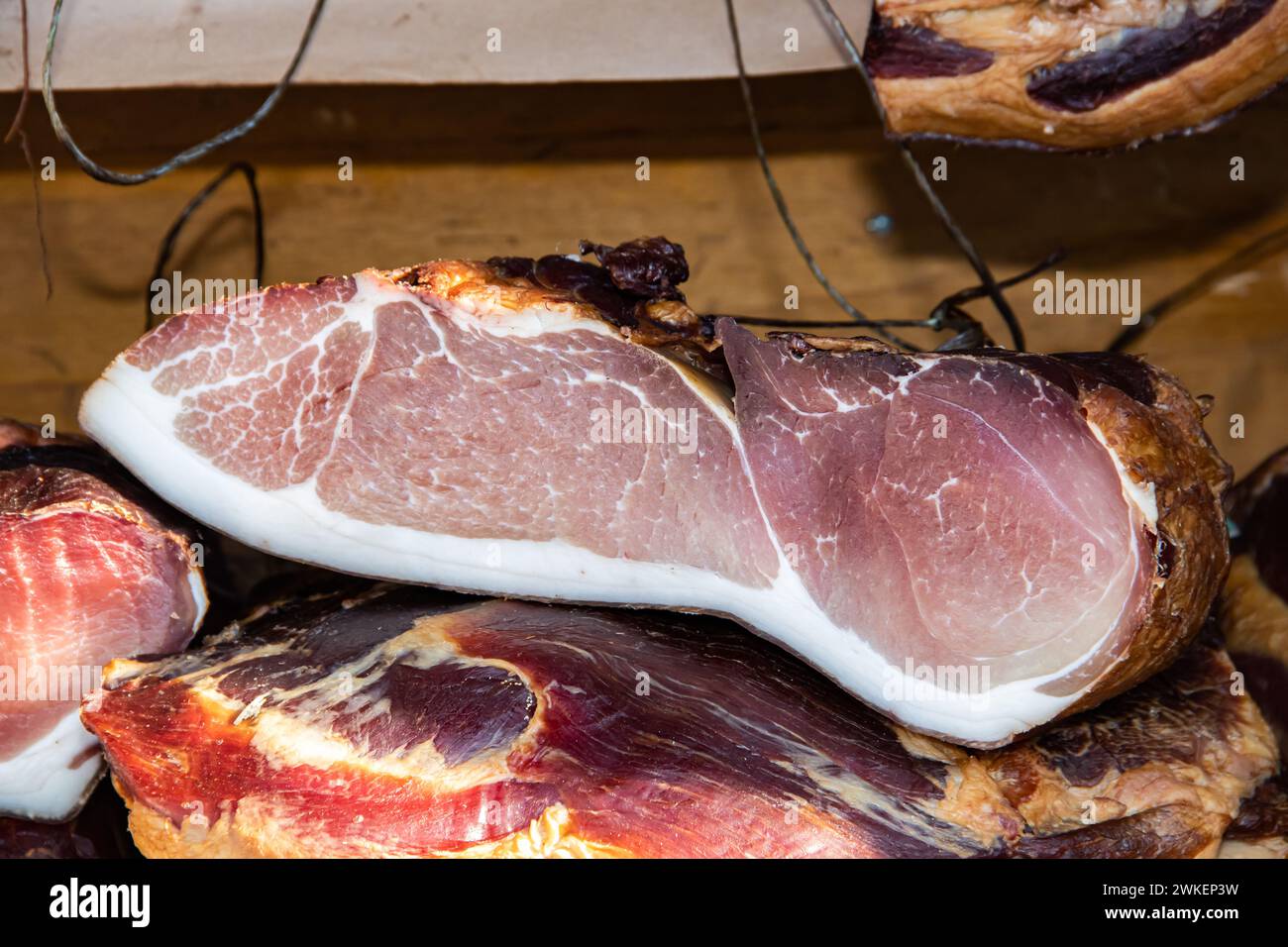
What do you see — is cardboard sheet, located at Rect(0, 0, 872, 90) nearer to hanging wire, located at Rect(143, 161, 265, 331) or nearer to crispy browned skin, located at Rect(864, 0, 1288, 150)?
crispy browned skin, located at Rect(864, 0, 1288, 150)

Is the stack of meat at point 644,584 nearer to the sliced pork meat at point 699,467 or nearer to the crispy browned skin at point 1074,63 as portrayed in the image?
the sliced pork meat at point 699,467

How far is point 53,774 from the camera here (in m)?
1.75

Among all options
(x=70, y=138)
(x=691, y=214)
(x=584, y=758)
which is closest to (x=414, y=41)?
(x=70, y=138)

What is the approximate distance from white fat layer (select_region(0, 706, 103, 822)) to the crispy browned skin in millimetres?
1921

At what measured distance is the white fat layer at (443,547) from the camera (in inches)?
65.7

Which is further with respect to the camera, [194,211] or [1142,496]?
[194,211]

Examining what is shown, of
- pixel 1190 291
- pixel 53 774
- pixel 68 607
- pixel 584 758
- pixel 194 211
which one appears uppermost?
pixel 194 211

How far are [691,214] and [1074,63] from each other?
1.19m

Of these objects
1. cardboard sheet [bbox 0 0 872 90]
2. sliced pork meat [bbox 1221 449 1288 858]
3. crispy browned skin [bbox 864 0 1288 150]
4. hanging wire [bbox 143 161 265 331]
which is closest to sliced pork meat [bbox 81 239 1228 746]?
sliced pork meat [bbox 1221 449 1288 858]

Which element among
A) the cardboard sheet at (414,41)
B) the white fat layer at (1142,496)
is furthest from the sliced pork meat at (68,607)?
the white fat layer at (1142,496)

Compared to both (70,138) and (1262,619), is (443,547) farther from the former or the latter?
(1262,619)

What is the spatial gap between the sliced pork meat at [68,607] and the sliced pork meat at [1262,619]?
1.85 meters
